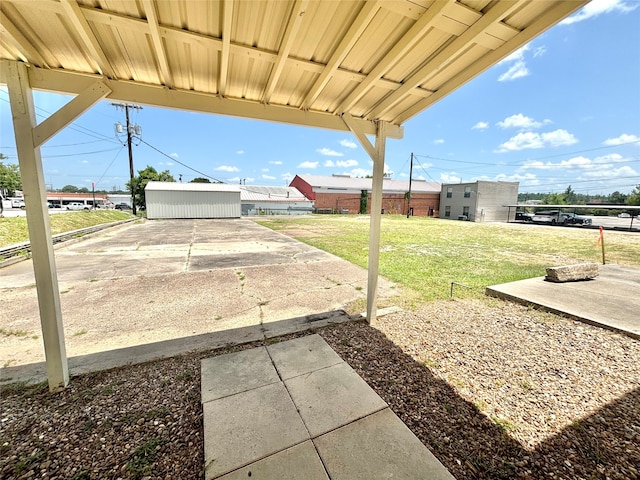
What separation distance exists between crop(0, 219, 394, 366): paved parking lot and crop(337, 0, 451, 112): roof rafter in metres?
3.05

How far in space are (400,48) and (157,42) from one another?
5.95 ft

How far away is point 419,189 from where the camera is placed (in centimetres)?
4028

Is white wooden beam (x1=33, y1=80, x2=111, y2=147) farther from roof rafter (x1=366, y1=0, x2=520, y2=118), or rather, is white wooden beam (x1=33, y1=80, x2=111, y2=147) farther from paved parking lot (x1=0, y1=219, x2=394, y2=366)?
roof rafter (x1=366, y1=0, x2=520, y2=118)

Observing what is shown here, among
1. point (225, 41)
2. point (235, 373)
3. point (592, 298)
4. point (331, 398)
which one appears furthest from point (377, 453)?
point (592, 298)

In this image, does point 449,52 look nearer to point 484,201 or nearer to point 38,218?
point 38,218

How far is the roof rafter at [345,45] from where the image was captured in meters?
1.74

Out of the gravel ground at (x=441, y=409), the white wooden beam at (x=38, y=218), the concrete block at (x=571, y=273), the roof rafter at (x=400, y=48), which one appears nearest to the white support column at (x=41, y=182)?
the white wooden beam at (x=38, y=218)

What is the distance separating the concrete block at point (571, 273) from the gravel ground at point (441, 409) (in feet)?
7.16

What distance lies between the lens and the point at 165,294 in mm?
4879

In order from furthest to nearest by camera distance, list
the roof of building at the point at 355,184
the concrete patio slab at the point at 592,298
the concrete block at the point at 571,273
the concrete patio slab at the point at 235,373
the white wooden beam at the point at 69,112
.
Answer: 1. the roof of building at the point at 355,184
2. the concrete block at the point at 571,273
3. the concrete patio slab at the point at 592,298
4. the concrete patio slab at the point at 235,373
5. the white wooden beam at the point at 69,112

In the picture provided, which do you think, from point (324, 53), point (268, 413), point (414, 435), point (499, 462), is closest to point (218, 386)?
point (268, 413)

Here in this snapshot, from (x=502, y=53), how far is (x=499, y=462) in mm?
2939

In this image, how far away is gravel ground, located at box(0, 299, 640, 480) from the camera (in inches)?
64.9

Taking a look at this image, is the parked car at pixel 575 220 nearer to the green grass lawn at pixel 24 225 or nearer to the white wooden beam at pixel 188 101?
the white wooden beam at pixel 188 101
